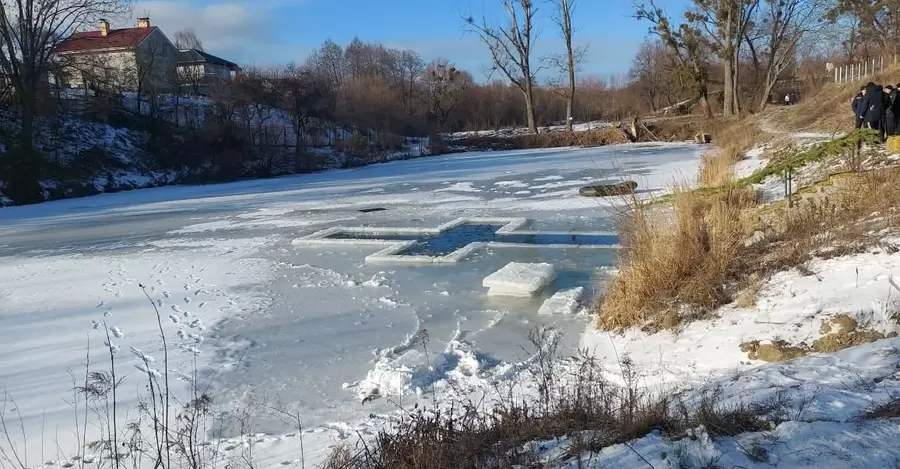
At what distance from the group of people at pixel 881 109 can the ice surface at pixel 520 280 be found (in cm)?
675

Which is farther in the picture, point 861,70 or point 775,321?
point 861,70

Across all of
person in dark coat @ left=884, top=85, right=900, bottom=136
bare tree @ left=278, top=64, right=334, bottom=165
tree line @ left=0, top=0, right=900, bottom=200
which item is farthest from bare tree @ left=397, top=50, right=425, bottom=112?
person in dark coat @ left=884, top=85, right=900, bottom=136

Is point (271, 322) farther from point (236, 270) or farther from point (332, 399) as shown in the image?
point (236, 270)

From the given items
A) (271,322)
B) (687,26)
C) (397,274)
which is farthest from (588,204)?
(687,26)

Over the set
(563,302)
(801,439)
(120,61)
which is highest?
(120,61)

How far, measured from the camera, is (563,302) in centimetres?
703

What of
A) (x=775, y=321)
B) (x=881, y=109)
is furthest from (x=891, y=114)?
(x=775, y=321)

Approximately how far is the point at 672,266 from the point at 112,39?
148ft

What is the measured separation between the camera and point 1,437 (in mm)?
4496

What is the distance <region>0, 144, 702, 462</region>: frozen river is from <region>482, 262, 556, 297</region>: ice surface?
0.64 feet

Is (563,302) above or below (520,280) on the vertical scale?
below

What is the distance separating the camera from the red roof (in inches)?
1459

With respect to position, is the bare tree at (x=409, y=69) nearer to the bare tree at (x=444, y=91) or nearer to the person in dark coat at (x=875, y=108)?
the bare tree at (x=444, y=91)

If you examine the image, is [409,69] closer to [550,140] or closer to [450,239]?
[550,140]
